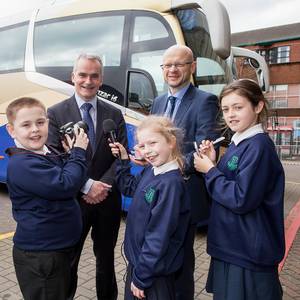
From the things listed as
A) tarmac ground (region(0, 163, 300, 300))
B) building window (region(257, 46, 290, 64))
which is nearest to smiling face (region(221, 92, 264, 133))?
tarmac ground (region(0, 163, 300, 300))

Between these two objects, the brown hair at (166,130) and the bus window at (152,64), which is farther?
the bus window at (152,64)

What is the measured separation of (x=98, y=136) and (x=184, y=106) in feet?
2.16

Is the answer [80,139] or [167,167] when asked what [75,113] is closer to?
[80,139]

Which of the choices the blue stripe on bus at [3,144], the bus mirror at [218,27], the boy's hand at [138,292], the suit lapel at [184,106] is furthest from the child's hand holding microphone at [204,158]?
the blue stripe on bus at [3,144]

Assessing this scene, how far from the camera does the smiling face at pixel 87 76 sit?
8.32ft

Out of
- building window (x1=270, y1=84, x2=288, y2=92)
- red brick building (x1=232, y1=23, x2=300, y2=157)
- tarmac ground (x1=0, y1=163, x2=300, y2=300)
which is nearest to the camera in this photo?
tarmac ground (x1=0, y1=163, x2=300, y2=300)

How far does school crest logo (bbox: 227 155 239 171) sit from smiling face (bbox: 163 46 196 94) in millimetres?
795

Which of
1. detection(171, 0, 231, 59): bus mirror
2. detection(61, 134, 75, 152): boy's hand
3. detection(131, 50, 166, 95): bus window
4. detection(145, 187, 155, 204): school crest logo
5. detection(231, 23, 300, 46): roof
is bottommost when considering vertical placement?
detection(145, 187, 155, 204): school crest logo

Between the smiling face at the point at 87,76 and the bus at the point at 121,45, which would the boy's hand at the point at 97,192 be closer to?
the smiling face at the point at 87,76

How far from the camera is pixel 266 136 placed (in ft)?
6.53

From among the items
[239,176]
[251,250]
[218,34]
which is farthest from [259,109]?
[218,34]

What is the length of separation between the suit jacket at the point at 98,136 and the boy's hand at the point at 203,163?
2.43 ft

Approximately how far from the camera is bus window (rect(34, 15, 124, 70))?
5250mm

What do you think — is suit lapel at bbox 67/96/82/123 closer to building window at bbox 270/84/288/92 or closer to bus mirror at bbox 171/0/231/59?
bus mirror at bbox 171/0/231/59
